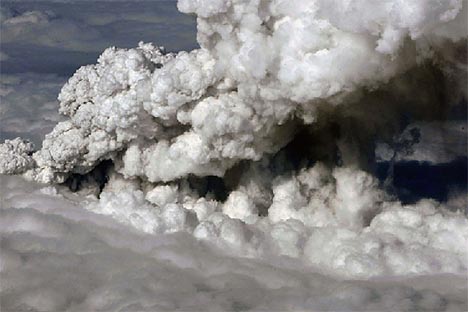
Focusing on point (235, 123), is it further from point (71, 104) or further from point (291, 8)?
point (71, 104)

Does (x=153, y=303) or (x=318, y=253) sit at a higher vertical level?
(x=318, y=253)

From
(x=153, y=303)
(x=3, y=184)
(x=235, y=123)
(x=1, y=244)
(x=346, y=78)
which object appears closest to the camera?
(x=153, y=303)

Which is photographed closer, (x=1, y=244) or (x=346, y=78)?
(x=346, y=78)

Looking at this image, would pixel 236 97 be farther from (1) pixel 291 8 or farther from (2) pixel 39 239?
(2) pixel 39 239

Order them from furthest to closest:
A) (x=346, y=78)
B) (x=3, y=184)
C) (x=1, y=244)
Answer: (x=3, y=184), (x=1, y=244), (x=346, y=78)

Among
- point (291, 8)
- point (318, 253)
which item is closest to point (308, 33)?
point (291, 8)

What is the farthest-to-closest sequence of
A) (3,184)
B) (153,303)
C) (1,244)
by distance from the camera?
(3,184) → (1,244) → (153,303)

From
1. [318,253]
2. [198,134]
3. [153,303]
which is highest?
[198,134]

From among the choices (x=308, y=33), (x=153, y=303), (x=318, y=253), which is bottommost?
(x=153, y=303)

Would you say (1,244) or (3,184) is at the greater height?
(3,184)
